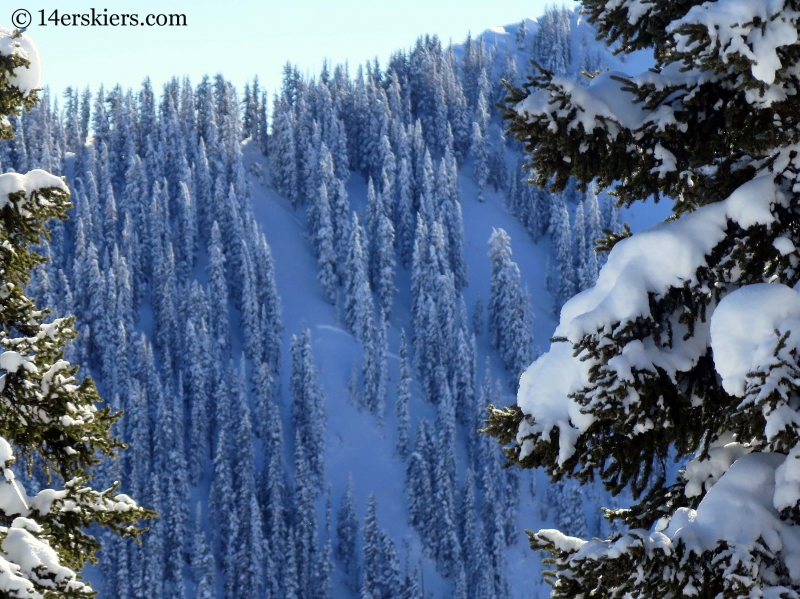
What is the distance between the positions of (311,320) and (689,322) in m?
103

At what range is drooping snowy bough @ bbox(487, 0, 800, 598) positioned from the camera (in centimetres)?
520

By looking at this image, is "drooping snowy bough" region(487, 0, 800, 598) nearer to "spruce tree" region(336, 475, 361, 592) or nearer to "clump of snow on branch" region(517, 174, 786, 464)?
"clump of snow on branch" region(517, 174, 786, 464)

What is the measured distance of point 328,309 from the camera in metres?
111

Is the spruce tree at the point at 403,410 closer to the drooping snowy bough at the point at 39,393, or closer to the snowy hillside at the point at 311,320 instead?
the snowy hillside at the point at 311,320

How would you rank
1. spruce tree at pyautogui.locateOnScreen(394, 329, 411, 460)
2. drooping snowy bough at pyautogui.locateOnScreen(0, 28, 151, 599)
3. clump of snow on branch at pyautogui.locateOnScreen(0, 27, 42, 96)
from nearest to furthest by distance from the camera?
1. drooping snowy bough at pyautogui.locateOnScreen(0, 28, 151, 599)
2. clump of snow on branch at pyautogui.locateOnScreen(0, 27, 42, 96)
3. spruce tree at pyautogui.locateOnScreen(394, 329, 411, 460)

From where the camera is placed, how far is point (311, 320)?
108 metres

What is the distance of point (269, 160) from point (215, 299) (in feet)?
121

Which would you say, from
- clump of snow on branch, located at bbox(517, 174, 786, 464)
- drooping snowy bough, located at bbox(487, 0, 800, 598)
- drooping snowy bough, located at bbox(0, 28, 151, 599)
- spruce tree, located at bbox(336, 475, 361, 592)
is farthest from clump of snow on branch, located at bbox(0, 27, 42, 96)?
spruce tree, located at bbox(336, 475, 361, 592)

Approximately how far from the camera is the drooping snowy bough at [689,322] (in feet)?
17.0

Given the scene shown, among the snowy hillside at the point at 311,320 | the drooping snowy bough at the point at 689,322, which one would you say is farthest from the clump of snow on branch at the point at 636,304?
the snowy hillside at the point at 311,320

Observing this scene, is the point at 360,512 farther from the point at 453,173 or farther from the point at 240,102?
the point at 240,102

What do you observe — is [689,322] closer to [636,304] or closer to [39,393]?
[636,304]

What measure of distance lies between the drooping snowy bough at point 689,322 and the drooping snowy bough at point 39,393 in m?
3.66

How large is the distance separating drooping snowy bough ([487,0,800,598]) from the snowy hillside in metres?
72.7
